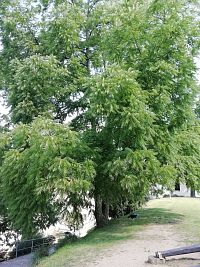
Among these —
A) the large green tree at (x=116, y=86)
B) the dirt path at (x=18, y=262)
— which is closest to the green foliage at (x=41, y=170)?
the large green tree at (x=116, y=86)

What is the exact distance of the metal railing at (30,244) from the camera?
1956 centimetres

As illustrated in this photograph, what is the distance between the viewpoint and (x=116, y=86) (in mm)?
11195

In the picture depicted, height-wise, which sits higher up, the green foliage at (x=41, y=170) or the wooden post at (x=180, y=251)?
the green foliage at (x=41, y=170)

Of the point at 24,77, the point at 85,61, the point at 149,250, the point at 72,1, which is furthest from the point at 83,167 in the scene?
the point at 72,1

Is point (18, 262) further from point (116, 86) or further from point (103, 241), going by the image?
point (116, 86)

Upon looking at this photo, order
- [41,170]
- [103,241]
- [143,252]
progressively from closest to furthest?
[143,252], [103,241], [41,170]

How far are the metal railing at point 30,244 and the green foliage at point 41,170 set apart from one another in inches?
262

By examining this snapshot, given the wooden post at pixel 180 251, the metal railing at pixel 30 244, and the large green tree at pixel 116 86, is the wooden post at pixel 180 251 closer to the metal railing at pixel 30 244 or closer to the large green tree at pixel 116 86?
the large green tree at pixel 116 86

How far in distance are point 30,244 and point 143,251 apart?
42.0 feet

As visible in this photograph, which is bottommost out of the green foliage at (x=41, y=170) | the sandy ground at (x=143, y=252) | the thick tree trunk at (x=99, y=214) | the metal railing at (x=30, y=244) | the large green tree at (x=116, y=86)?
the metal railing at (x=30, y=244)

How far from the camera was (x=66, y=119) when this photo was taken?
1644 cm

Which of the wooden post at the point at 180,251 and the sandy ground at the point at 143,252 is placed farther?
the sandy ground at the point at 143,252

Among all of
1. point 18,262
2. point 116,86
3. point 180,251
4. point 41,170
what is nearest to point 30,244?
point 18,262

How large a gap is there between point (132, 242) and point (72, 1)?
11838mm
